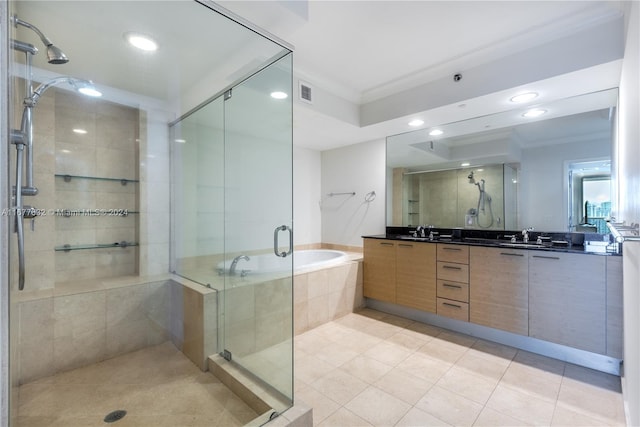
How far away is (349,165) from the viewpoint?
414 centimetres

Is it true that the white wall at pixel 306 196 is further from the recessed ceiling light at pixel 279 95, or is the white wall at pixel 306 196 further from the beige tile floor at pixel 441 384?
the recessed ceiling light at pixel 279 95

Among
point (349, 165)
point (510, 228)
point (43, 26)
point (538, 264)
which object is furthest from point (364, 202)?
point (43, 26)

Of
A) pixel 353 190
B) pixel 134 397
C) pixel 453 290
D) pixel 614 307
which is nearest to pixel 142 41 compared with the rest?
pixel 134 397

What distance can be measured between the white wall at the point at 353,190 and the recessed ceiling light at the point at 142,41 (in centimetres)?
268

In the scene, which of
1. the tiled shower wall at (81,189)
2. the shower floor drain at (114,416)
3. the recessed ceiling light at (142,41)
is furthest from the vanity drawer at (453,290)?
the recessed ceiling light at (142,41)

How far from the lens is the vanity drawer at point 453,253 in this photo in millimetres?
2650

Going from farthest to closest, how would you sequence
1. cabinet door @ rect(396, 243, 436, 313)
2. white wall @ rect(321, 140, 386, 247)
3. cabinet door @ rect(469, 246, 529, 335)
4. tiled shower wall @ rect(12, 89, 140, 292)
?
white wall @ rect(321, 140, 386, 247) → cabinet door @ rect(396, 243, 436, 313) → cabinet door @ rect(469, 246, 529, 335) → tiled shower wall @ rect(12, 89, 140, 292)

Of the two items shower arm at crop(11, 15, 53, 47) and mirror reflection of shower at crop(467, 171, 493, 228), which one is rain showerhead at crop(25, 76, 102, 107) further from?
mirror reflection of shower at crop(467, 171, 493, 228)

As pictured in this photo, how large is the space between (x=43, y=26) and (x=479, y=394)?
137 inches

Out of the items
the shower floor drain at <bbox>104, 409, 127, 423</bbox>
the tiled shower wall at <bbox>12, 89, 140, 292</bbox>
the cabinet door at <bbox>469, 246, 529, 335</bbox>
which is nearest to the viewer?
the shower floor drain at <bbox>104, 409, 127, 423</bbox>

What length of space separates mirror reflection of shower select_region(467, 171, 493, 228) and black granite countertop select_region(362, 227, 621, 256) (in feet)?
0.36

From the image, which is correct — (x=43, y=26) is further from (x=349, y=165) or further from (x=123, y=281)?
(x=349, y=165)

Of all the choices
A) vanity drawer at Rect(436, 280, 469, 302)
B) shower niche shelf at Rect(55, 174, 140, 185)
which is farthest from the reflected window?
shower niche shelf at Rect(55, 174, 140, 185)

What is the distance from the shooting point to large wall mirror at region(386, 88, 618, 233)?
2.49 meters
